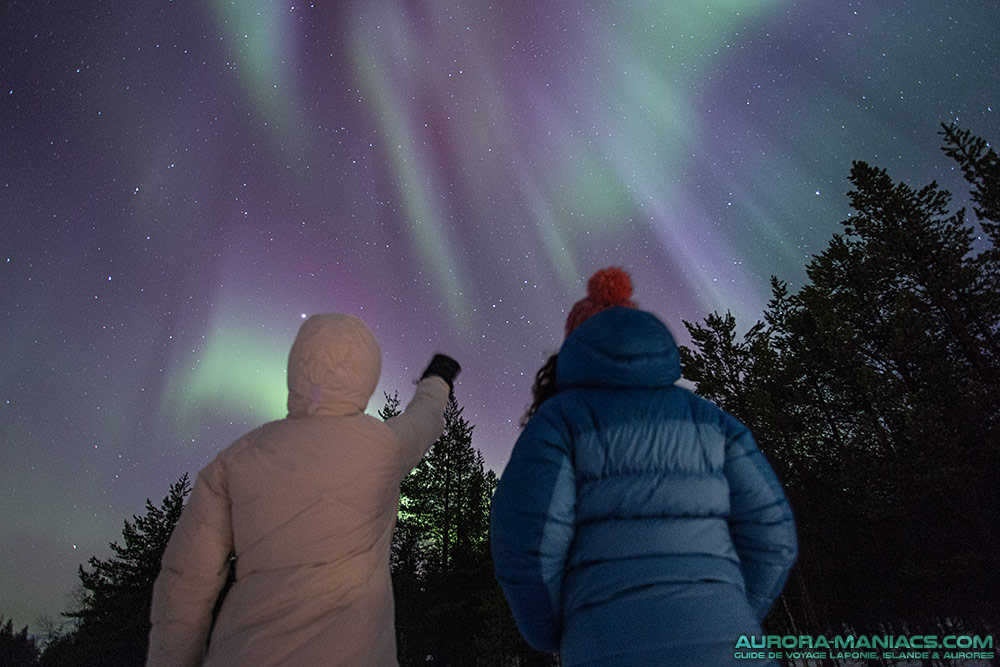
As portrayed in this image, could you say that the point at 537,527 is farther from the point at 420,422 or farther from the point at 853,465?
the point at 853,465

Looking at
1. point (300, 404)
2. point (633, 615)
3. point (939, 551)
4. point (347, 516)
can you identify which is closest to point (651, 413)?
point (633, 615)

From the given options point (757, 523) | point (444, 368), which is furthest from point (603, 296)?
point (757, 523)

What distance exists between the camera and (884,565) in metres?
23.0

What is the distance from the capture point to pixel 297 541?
85.6 inches

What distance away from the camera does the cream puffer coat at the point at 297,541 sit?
2090 mm

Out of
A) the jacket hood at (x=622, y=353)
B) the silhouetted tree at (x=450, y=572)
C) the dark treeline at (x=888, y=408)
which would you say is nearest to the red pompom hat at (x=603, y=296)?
the jacket hood at (x=622, y=353)

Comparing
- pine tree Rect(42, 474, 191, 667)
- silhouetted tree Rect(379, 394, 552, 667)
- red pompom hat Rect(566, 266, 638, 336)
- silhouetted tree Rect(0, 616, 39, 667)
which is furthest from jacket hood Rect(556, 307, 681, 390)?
silhouetted tree Rect(0, 616, 39, 667)

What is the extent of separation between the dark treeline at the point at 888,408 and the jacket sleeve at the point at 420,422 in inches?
698

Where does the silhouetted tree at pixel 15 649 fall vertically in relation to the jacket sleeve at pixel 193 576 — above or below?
above

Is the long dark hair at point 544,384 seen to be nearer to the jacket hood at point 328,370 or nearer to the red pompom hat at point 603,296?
the red pompom hat at point 603,296

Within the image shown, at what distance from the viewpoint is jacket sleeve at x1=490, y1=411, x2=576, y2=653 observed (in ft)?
6.53

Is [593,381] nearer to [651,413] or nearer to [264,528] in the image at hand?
[651,413]

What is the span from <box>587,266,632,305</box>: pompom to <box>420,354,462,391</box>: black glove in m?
0.94

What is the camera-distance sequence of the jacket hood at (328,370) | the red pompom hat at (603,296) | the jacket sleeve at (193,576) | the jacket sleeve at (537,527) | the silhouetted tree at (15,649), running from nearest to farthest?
1. the jacket sleeve at (537,527)
2. the jacket sleeve at (193,576)
3. the jacket hood at (328,370)
4. the red pompom hat at (603,296)
5. the silhouetted tree at (15,649)
